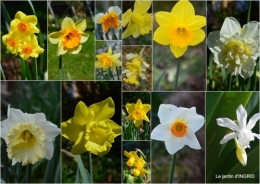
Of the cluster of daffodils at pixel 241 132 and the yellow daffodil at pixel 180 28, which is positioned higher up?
the yellow daffodil at pixel 180 28

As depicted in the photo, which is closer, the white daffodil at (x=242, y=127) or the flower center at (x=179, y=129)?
the white daffodil at (x=242, y=127)

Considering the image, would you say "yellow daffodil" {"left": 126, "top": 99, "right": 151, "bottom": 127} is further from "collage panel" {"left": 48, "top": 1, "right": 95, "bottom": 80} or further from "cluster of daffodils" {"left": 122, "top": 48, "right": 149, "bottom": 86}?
"collage panel" {"left": 48, "top": 1, "right": 95, "bottom": 80}

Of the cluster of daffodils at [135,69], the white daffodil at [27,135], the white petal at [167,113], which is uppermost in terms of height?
the cluster of daffodils at [135,69]

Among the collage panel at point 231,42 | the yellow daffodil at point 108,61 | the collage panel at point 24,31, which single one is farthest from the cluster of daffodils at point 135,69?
the collage panel at point 24,31

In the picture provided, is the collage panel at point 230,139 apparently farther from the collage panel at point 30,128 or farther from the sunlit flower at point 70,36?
the collage panel at point 30,128

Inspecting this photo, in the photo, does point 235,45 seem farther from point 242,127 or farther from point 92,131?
point 92,131

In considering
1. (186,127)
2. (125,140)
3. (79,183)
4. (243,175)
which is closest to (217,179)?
(243,175)
